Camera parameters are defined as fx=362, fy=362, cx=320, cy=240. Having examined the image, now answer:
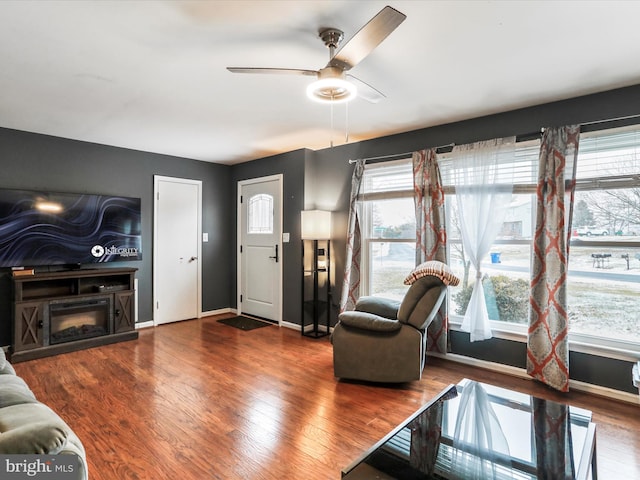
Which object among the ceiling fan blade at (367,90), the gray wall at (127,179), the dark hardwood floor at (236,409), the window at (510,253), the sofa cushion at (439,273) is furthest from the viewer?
the gray wall at (127,179)

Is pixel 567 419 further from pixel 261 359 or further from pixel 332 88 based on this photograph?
pixel 261 359

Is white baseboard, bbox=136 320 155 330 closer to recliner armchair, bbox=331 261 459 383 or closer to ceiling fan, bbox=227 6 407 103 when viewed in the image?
recliner armchair, bbox=331 261 459 383

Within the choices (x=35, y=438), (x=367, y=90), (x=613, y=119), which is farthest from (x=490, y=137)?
(x=35, y=438)

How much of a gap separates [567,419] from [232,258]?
494cm

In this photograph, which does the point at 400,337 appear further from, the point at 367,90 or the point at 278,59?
the point at 278,59

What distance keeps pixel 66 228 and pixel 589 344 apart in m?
5.38

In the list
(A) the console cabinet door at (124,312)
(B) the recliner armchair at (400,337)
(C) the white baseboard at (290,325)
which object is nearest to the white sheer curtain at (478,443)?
(B) the recliner armchair at (400,337)

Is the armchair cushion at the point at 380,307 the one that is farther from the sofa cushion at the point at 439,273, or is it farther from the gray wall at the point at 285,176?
the gray wall at the point at 285,176

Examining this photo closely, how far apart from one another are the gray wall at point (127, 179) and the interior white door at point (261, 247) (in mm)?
356

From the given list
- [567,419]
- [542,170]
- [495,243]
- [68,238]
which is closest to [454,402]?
[567,419]

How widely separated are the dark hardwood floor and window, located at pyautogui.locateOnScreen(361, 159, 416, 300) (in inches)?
38.5

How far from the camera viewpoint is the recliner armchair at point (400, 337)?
3000 millimetres

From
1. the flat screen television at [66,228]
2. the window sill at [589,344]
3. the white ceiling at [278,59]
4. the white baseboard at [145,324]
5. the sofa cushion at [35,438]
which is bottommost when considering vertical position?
the white baseboard at [145,324]

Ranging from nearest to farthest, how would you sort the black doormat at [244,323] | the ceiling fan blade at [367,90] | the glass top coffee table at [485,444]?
the glass top coffee table at [485,444], the ceiling fan blade at [367,90], the black doormat at [244,323]
